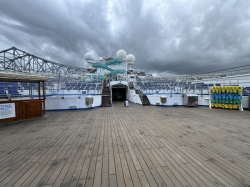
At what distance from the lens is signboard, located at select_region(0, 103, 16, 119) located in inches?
221

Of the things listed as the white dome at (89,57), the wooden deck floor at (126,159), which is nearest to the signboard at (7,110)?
the wooden deck floor at (126,159)

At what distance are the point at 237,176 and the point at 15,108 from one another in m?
8.32

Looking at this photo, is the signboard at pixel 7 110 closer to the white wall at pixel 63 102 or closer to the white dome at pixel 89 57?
the white wall at pixel 63 102

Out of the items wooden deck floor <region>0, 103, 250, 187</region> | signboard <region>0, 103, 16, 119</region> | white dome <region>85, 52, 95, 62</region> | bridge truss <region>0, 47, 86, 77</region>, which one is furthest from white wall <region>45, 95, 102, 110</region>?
bridge truss <region>0, 47, 86, 77</region>

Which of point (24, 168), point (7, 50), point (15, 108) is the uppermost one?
point (7, 50)

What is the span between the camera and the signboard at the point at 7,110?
5.62 meters

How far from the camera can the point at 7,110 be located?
5.79 m

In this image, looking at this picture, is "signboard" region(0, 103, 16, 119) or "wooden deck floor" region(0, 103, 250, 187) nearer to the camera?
"wooden deck floor" region(0, 103, 250, 187)

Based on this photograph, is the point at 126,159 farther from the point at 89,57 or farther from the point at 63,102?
the point at 89,57

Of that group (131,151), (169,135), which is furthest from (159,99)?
(131,151)

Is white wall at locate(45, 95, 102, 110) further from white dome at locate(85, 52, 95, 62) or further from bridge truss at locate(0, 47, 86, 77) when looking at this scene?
bridge truss at locate(0, 47, 86, 77)

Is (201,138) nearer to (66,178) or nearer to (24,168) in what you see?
(66,178)

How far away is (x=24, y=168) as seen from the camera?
7.69 feet

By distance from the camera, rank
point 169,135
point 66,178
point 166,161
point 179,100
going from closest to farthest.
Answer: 1. point 66,178
2. point 166,161
3. point 169,135
4. point 179,100
